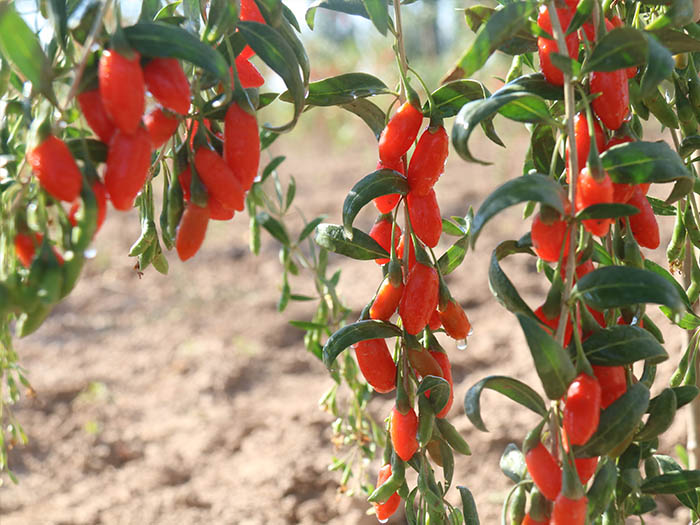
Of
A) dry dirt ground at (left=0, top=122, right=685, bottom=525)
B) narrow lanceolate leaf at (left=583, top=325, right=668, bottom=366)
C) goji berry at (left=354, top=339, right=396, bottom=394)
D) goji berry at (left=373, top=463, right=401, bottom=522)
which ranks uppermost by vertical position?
narrow lanceolate leaf at (left=583, top=325, right=668, bottom=366)

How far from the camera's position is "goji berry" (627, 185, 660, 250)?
698 millimetres

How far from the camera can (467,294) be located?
275cm

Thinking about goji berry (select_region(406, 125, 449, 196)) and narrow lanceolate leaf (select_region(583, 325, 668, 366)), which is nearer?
narrow lanceolate leaf (select_region(583, 325, 668, 366))

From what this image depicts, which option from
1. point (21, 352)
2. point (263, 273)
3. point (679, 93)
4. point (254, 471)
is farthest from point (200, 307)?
point (679, 93)

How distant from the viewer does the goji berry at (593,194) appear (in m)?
0.61

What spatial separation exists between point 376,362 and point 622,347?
249mm

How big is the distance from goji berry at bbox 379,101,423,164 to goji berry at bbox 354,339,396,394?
0.19m

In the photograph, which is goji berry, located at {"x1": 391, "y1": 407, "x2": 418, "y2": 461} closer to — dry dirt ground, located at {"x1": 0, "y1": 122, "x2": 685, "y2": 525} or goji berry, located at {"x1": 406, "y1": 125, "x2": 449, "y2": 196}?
goji berry, located at {"x1": 406, "y1": 125, "x2": 449, "y2": 196}

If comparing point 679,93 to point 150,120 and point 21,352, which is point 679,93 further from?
point 21,352

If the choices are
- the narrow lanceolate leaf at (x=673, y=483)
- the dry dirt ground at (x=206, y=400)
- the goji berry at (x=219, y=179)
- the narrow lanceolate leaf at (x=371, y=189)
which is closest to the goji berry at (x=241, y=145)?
the goji berry at (x=219, y=179)

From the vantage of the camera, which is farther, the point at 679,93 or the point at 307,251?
the point at 307,251

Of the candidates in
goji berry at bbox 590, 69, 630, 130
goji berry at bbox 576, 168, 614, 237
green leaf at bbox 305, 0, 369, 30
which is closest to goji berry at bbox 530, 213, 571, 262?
goji berry at bbox 576, 168, 614, 237

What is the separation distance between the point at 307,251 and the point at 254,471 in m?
1.81

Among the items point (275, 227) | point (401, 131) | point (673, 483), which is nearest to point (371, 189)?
point (401, 131)
